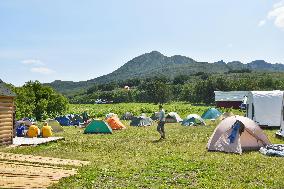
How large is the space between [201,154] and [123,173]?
6.55 meters

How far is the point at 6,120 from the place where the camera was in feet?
85.4

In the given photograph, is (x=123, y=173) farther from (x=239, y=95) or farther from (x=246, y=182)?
(x=239, y=95)

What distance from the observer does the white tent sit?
39.0 meters

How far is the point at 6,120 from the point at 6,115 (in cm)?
33

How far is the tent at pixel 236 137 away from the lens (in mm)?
22922

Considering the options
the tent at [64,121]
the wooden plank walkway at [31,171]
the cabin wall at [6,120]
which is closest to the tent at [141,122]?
the tent at [64,121]

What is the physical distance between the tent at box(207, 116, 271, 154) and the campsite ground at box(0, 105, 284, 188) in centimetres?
79

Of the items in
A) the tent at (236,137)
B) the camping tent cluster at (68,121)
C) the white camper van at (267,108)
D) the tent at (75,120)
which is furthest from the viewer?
the camping tent cluster at (68,121)

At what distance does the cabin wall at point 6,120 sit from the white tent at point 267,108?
79.5 ft

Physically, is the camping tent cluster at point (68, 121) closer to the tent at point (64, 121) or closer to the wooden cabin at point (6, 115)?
the tent at point (64, 121)

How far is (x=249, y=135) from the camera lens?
78.7 ft

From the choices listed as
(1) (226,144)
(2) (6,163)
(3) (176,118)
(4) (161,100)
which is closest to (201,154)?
(1) (226,144)

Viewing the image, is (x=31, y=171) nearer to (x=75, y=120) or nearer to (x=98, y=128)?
(x=98, y=128)

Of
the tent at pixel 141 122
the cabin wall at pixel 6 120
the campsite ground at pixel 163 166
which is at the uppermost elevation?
the cabin wall at pixel 6 120
